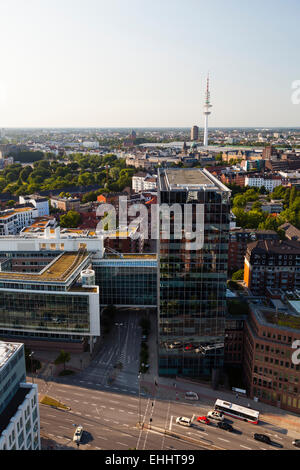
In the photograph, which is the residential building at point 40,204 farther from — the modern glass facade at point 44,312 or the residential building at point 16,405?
the residential building at point 16,405

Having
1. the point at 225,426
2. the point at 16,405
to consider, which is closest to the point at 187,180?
the point at 225,426

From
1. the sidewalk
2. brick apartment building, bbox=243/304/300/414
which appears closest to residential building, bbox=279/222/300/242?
brick apartment building, bbox=243/304/300/414

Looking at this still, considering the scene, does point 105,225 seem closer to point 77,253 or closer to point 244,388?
point 77,253

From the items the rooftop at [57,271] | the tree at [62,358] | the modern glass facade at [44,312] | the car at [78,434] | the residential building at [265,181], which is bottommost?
the car at [78,434]

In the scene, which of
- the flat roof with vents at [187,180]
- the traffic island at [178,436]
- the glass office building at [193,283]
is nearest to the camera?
the traffic island at [178,436]

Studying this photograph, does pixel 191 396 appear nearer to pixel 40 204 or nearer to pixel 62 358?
pixel 62 358

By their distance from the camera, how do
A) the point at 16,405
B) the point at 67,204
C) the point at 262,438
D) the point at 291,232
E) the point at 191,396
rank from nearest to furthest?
the point at 16,405
the point at 262,438
the point at 191,396
the point at 291,232
the point at 67,204

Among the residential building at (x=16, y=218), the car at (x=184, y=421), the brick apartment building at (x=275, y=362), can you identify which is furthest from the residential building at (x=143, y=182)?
the car at (x=184, y=421)
